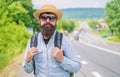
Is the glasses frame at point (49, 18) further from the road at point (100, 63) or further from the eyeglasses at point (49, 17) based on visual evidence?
the road at point (100, 63)

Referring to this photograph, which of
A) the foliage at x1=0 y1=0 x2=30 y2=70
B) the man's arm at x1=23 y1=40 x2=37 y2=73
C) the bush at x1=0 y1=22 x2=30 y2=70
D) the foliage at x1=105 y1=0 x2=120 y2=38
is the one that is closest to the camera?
the man's arm at x1=23 y1=40 x2=37 y2=73

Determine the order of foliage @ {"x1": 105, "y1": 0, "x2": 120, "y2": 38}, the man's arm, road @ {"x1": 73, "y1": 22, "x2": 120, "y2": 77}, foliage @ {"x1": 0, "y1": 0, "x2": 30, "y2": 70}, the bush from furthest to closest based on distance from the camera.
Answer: foliage @ {"x1": 105, "y1": 0, "x2": 120, "y2": 38}
foliage @ {"x1": 0, "y1": 0, "x2": 30, "y2": 70}
the bush
road @ {"x1": 73, "y1": 22, "x2": 120, "y2": 77}
the man's arm

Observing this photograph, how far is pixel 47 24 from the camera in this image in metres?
4.59

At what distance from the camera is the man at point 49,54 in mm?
4555

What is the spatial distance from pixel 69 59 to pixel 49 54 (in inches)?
9.0

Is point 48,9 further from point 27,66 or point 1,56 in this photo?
point 1,56

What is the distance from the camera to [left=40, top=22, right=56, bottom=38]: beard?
4.54 metres

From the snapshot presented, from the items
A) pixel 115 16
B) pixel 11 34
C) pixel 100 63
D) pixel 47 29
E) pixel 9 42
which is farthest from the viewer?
pixel 115 16

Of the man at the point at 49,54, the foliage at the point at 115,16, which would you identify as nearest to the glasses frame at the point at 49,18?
the man at the point at 49,54

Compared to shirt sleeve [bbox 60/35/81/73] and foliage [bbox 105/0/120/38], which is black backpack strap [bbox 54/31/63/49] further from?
foliage [bbox 105/0/120/38]

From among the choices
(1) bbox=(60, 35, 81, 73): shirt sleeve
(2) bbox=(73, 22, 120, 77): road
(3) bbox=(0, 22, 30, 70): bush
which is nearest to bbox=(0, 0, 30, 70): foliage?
(3) bbox=(0, 22, 30, 70): bush

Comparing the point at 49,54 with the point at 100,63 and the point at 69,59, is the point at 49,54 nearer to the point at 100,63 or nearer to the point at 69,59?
the point at 69,59

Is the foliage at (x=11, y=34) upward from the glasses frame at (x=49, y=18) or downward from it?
downward

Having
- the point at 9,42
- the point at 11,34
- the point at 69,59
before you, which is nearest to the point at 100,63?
the point at 9,42
